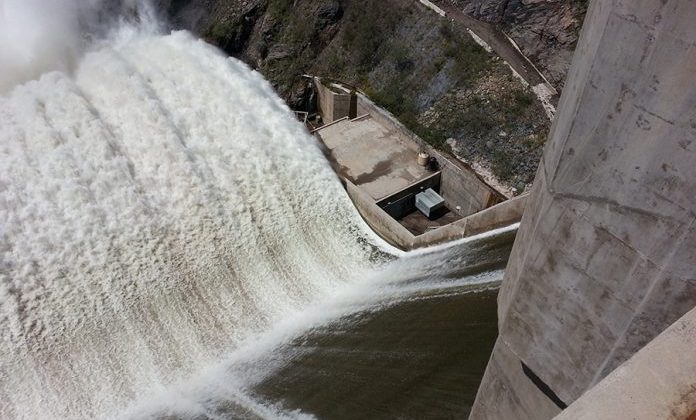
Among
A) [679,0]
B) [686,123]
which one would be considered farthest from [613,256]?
[679,0]

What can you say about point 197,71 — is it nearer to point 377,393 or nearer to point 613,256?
point 377,393

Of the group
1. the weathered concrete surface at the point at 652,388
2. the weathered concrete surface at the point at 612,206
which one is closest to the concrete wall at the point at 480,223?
the weathered concrete surface at the point at 612,206

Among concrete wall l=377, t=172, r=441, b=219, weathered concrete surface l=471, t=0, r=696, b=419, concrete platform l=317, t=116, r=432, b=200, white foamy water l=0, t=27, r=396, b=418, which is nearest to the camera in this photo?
weathered concrete surface l=471, t=0, r=696, b=419

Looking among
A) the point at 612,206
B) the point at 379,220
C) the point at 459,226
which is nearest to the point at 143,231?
the point at 379,220

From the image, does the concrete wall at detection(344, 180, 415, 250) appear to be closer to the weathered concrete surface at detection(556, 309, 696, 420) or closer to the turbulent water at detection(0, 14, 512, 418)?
the turbulent water at detection(0, 14, 512, 418)

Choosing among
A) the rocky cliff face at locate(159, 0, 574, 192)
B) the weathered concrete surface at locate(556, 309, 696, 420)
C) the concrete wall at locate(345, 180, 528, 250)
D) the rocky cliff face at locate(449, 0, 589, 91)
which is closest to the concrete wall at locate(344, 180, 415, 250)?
the concrete wall at locate(345, 180, 528, 250)

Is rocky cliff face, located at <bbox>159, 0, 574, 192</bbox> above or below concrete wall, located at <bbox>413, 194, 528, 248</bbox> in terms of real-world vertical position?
above

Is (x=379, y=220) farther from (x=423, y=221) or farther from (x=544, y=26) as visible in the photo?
(x=544, y=26)
